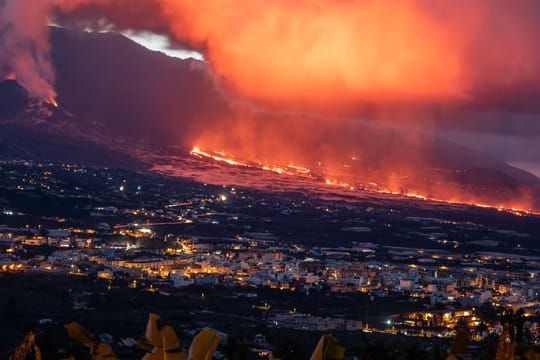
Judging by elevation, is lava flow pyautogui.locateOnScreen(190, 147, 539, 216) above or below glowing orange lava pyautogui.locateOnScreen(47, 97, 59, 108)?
below

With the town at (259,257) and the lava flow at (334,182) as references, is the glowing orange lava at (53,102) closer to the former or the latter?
the lava flow at (334,182)

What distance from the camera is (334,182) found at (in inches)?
3196

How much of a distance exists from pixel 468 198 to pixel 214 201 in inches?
1254

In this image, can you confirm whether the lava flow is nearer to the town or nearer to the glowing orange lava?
the town

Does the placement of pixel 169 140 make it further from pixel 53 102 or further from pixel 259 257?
pixel 259 257

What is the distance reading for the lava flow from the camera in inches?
3145

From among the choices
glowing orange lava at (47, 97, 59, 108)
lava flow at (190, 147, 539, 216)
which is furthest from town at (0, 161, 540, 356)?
glowing orange lava at (47, 97, 59, 108)

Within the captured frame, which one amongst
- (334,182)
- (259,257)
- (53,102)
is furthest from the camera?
(53,102)

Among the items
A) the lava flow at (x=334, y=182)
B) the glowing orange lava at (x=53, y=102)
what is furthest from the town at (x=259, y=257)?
the glowing orange lava at (x=53, y=102)

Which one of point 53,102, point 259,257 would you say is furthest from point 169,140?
point 259,257

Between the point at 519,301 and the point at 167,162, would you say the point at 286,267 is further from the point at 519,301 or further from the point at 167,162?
the point at 167,162

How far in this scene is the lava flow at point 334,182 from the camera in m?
79.9

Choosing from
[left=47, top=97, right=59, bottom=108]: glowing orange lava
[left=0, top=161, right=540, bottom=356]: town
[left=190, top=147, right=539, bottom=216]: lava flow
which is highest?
[left=47, top=97, right=59, bottom=108]: glowing orange lava

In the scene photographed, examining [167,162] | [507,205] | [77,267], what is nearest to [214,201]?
[167,162]
